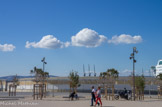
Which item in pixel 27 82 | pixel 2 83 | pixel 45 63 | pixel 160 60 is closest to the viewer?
pixel 45 63

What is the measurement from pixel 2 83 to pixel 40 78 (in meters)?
54.2

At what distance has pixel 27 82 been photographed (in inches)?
2965

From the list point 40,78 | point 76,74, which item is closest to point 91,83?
point 76,74

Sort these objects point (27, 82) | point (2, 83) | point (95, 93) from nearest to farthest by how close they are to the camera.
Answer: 1. point (95, 93)
2. point (27, 82)
3. point (2, 83)

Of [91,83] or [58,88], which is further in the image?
[91,83]

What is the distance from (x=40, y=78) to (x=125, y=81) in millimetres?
40300

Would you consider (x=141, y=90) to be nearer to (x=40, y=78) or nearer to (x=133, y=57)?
(x=133, y=57)

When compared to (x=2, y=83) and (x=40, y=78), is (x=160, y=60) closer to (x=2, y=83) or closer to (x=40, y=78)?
(x=2, y=83)

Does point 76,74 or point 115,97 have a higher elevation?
point 76,74

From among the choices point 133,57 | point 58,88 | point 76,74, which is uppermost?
point 133,57

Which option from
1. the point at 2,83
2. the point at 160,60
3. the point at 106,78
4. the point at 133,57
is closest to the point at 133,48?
the point at 133,57

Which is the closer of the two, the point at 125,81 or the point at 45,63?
the point at 45,63

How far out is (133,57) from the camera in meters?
29.3

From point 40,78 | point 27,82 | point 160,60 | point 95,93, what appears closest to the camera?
point 95,93
